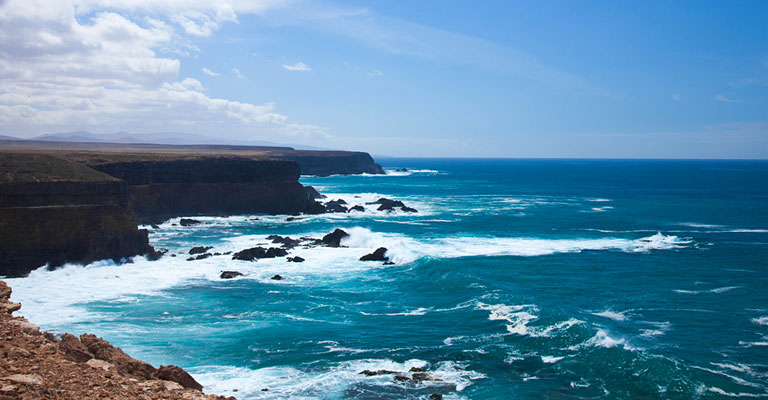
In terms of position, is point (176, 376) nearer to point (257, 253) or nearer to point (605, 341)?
point (605, 341)

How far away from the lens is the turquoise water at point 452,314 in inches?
675

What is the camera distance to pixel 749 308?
24.6 metres

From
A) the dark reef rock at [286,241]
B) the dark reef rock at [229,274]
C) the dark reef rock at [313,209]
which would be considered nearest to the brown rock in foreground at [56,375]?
the dark reef rock at [229,274]

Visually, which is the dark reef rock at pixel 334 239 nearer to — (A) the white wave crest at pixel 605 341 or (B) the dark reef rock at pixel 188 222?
(B) the dark reef rock at pixel 188 222

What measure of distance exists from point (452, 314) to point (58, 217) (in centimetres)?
2382

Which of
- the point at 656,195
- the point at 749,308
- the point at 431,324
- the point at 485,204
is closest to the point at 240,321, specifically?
the point at 431,324

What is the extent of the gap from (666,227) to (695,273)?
20.7 meters

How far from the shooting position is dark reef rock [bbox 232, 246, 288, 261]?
118 ft

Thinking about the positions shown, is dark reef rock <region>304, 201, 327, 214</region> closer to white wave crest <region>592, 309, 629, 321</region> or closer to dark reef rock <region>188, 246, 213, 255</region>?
dark reef rock <region>188, 246, 213, 255</region>

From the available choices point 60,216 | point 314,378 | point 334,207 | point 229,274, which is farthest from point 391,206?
point 314,378

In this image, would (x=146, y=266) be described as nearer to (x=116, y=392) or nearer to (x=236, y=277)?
(x=236, y=277)

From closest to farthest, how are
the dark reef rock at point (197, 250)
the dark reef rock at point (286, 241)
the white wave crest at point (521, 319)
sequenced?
the white wave crest at point (521, 319) → the dark reef rock at point (197, 250) → the dark reef rock at point (286, 241)

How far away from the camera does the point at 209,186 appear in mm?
61188

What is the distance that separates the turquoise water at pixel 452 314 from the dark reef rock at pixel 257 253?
1.04m
